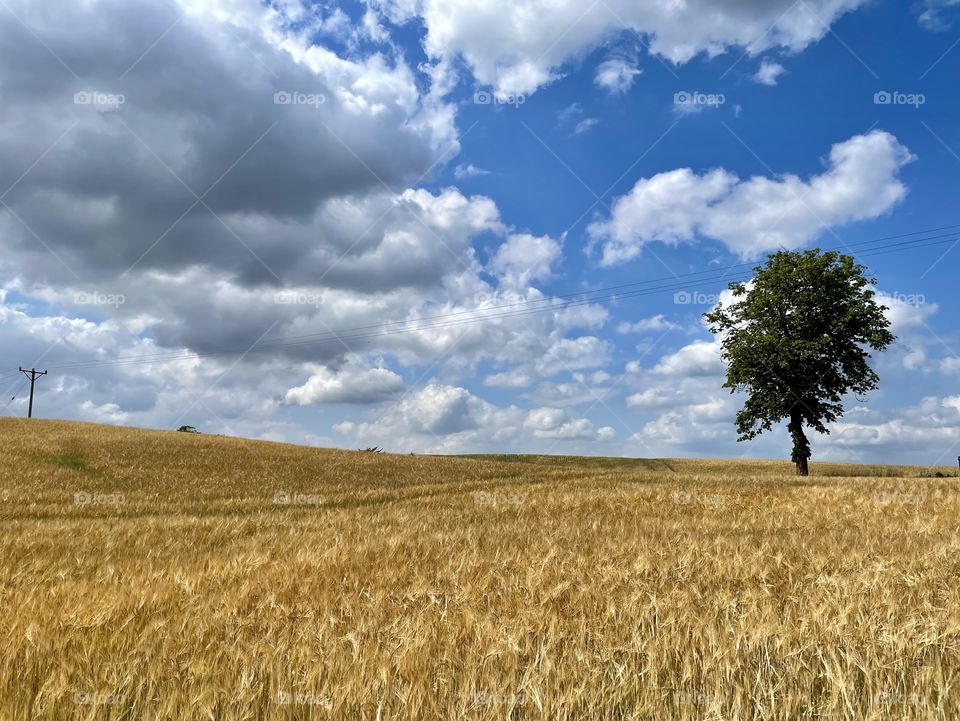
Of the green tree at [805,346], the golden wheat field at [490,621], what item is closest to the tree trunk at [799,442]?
the green tree at [805,346]

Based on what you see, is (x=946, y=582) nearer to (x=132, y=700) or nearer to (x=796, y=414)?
(x=132, y=700)

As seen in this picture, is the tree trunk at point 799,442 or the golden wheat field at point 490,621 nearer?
the golden wheat field at point 490,621

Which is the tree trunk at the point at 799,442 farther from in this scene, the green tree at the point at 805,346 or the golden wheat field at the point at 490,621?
the golden wheat field at the point at 490,621

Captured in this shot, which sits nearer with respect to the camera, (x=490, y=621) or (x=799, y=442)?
(x=490, y=621)

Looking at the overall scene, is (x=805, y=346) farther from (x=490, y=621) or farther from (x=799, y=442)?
(x=490, y=621)

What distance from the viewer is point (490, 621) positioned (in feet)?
15.6

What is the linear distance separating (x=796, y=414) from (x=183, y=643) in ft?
161

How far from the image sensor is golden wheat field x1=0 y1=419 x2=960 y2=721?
3.40 m

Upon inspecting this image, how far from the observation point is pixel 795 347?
147 ft

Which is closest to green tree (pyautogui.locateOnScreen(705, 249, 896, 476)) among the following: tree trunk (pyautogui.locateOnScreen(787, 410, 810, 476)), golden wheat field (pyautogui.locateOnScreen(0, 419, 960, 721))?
tree trunk (pyautogui.locateOnScreen(787, 410, 810, 476))

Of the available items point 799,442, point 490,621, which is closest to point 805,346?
point 799,442

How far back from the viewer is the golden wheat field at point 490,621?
3.40 m

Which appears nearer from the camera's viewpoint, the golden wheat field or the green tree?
the golden wheat field

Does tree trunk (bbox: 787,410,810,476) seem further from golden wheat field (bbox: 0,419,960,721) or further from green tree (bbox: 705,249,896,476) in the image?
golden wheat field (bbox: 0,419,960,721)
